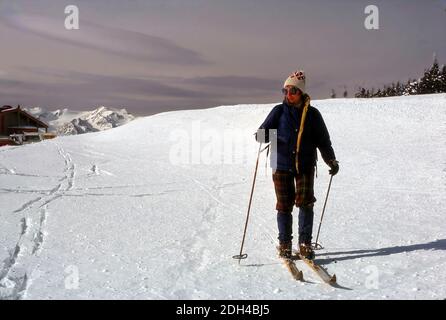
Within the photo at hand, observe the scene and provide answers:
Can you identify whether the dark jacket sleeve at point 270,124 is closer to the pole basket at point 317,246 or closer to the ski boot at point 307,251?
the ski boot at point 307,251

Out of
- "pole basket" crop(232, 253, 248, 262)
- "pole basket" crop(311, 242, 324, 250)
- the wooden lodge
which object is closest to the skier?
"pole basket" crop(232, 253, 248, 262)

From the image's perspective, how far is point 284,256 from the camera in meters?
5.22

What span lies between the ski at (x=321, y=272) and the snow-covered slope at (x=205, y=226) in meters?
0.11

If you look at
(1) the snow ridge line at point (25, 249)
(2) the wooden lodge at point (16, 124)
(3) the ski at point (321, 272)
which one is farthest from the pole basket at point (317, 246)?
(2) the wooden lodge at point (16, 124)

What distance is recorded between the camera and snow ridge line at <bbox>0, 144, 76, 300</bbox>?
14.0 feet

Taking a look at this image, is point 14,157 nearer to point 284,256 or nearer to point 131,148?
point 131,148

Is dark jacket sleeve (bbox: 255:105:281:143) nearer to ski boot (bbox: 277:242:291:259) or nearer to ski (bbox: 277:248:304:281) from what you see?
ski boot (bbox: 277:242:291:259)

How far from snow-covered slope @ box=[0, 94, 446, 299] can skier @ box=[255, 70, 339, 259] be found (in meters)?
0.53

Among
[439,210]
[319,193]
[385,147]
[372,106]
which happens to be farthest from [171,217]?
[372,106]

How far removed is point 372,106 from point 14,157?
19895mm

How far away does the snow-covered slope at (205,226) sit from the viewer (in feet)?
14.6

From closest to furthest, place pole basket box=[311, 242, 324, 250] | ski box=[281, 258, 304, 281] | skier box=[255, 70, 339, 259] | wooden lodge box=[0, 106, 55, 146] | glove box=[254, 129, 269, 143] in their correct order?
1. ski box=[281, 258, 304, 281]
2. skier box=[255, 70, 339, 259]
3. glove box=[254, 129, 269, 143]
4. pole basket box=[311, 242, 324, 250]
5. wooden lodge box=[0, 106, 55, 146]

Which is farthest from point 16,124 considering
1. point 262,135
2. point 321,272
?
point 321,272
